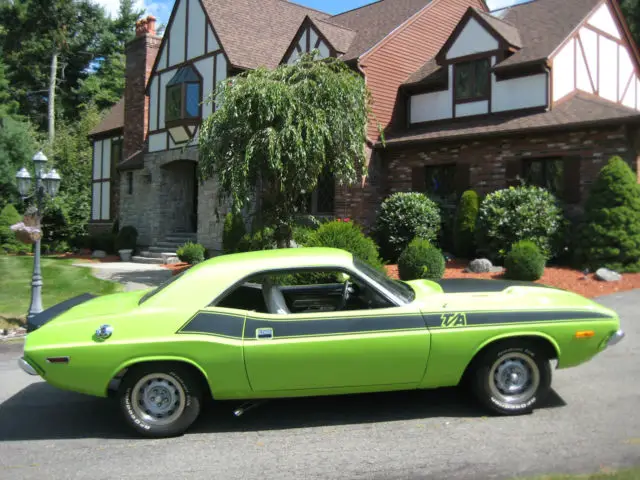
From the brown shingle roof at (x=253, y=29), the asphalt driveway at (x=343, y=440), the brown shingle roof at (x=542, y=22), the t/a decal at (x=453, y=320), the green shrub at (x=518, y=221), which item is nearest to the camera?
the asphalt driveway at (x=343, y=440)

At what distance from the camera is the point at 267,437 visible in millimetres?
4688

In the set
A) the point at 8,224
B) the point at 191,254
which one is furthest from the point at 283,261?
the point at 8,224

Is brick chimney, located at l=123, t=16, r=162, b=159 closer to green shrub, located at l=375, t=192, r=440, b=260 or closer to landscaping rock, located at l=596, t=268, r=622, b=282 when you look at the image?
green shrub, located at l=375, t=192, r=440, b=260

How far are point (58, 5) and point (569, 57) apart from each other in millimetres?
34410

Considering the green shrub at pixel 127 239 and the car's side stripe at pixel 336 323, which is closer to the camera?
the car's side stripe at pixel 336 323

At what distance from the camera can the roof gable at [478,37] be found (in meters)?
16.5

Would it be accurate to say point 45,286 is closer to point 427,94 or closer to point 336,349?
point 336,349

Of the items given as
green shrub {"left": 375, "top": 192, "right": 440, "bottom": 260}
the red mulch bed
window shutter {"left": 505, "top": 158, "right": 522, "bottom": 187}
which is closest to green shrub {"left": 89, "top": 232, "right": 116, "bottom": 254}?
green shrub {"left": 375, "top": 192, "right": 440, "bottom": 260}

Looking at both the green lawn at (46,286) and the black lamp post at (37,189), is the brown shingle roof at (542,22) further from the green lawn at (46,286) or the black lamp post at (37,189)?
the green lawn at (46,286)

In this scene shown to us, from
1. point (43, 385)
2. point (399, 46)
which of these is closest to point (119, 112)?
point (399, 46)

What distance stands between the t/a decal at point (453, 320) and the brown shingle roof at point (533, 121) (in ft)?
34.8

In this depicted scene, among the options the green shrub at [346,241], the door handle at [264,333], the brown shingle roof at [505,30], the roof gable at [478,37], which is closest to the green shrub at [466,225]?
the roof gable at [478,37]

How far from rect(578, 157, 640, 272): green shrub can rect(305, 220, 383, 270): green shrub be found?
5.30 metres

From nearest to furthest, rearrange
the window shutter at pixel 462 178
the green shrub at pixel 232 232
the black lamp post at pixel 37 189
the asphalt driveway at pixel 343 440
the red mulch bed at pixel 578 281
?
the asphalt driveway at pixel 343 440 < the black lamp post at pixel 37 189 < the red mulch bed at pixel 578 281 < the window shutter at pixel 462 178 < the green shrub at pixel 232 232
